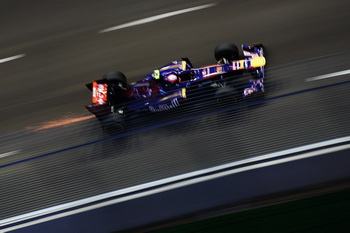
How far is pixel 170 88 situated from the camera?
6.35 metres

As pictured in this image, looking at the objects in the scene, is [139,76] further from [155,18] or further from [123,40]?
[155,18]

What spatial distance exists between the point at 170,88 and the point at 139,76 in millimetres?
1483

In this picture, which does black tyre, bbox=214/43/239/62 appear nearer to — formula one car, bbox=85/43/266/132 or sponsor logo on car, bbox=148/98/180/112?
formula one car, bbox=85/43/266/132

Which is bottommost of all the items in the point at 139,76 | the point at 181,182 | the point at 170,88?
the point at 181,182

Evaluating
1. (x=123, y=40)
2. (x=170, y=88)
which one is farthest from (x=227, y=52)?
(x=123, y=40)

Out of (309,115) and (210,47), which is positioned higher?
(210,47)

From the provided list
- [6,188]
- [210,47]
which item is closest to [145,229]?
[6,188]

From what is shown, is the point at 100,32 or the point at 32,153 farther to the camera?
the point at 100,32

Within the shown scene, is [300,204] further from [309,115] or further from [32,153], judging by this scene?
[32,153]

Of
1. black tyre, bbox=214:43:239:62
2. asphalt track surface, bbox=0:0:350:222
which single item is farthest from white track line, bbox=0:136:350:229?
black tyre, bbox=214:43:239:62

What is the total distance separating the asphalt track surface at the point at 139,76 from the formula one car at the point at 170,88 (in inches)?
15.7

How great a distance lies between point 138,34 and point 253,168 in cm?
452

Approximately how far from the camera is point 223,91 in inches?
227

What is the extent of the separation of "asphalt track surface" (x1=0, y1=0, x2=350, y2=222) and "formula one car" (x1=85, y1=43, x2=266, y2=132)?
399 millimetres
